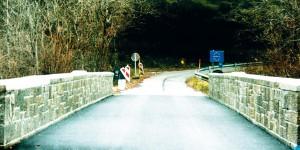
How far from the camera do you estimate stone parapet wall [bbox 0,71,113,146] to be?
832cm

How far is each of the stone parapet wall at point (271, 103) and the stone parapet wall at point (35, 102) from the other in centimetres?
435

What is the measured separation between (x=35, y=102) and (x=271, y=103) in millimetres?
4429

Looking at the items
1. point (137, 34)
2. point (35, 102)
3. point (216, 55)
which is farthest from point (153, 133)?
point (137, 34)

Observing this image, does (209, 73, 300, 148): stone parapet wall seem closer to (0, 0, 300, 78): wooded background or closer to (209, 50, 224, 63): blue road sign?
(0, 0, 300, 78): wooded background

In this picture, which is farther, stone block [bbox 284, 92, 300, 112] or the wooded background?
the wooded background

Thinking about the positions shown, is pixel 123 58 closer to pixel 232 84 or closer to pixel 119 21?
pixel 119 21

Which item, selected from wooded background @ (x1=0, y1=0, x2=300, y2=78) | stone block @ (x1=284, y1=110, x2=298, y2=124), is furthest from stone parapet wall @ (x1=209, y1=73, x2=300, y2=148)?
wooded background @ (x1=0, y1=0, x2=300, y2=78)

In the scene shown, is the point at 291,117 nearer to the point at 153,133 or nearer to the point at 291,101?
the point at 291,101

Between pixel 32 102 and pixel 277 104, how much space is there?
444 centimetres

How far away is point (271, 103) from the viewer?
10086mm

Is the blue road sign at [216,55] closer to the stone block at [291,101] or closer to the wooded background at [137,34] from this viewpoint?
the wooded background at [137,34]

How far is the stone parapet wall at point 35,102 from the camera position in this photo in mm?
8320

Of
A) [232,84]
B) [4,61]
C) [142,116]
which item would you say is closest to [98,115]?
[142,116]

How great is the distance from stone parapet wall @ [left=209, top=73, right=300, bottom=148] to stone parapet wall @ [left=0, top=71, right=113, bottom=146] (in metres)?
4.35
